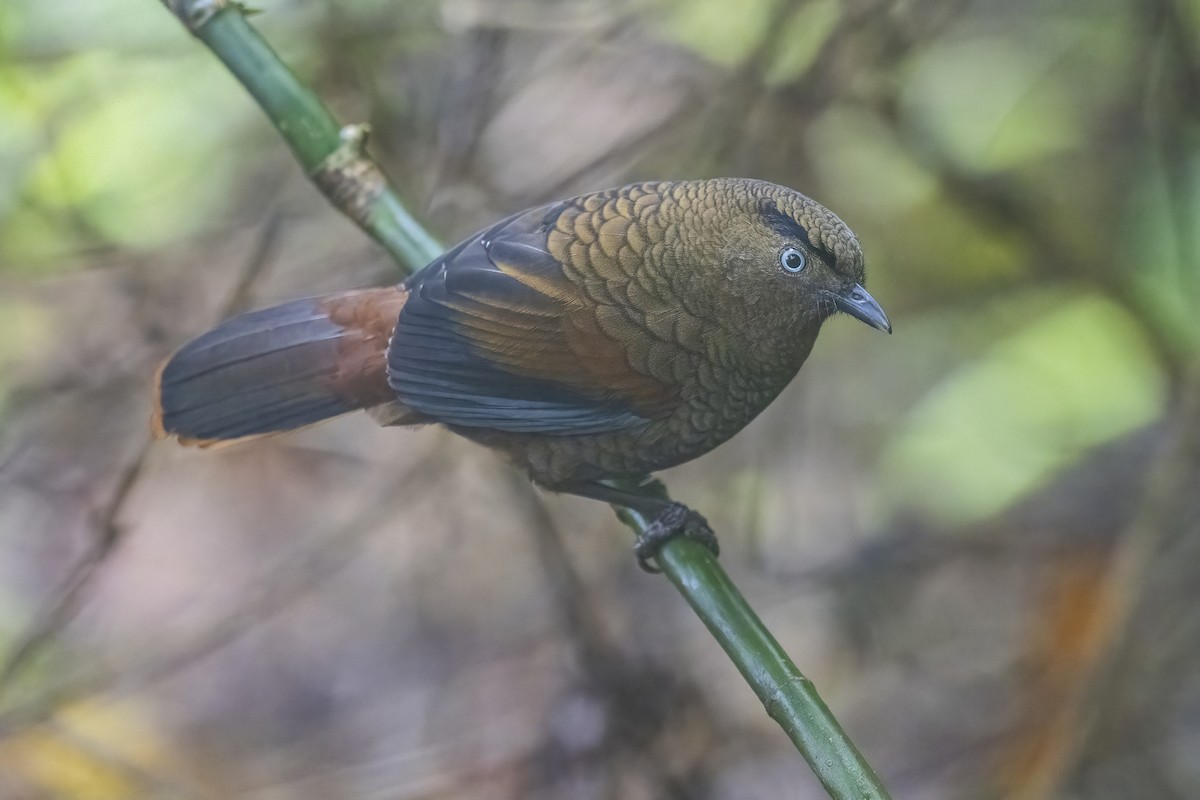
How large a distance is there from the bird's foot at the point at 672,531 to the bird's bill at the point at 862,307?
1.69ft

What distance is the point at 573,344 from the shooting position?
226 cm

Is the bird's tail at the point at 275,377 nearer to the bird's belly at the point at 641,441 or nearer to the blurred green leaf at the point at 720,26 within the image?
the bird's belly at the point at 641,441

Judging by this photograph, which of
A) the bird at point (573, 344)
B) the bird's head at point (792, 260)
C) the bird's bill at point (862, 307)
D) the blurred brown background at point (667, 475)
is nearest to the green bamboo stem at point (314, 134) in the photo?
the bird at point (573, 344)

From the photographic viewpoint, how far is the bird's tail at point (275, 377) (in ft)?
7.72

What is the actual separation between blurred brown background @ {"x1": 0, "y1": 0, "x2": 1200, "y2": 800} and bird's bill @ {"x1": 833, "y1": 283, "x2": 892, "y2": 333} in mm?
1662

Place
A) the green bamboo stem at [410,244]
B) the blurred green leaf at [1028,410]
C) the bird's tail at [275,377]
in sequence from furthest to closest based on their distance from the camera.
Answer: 1. the blurred green leaf at [1028,410]
2. the bird's tail at [275,377]
3. the green bamboo stem at [410,244]

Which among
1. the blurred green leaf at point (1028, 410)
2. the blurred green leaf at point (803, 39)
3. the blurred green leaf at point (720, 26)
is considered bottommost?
the blurred green leaf at point (1028, 410)

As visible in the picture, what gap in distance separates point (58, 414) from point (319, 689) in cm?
130

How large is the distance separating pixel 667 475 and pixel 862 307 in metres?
1.98

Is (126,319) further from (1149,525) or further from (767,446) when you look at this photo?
(1149,525)

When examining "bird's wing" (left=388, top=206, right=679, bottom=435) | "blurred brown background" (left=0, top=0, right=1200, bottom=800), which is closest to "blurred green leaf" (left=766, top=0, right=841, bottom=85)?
"blurred brown background" (left=0, top=0, right=1200, bottom=800)

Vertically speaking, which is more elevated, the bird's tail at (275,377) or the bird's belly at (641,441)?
the bird's tail at (275,377)

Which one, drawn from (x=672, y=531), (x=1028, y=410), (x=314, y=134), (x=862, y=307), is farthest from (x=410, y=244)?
(x=1028, y=410)

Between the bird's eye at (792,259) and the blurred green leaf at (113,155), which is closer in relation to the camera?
the bird's eye at (792,259)
